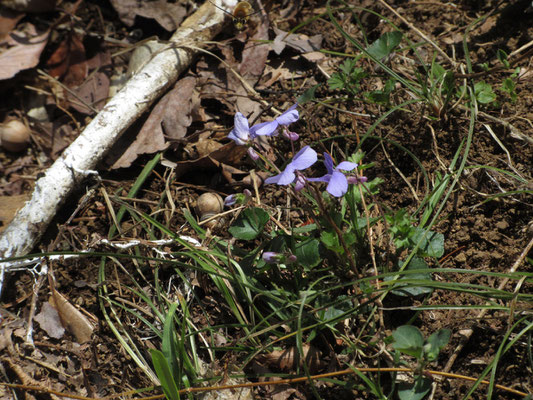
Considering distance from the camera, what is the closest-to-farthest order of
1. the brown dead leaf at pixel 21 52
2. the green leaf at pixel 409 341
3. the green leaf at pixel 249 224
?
the green leaf at pixel 409 341, the green leaf at pixel 249 224, the brown dead leaf at pixel 21 52

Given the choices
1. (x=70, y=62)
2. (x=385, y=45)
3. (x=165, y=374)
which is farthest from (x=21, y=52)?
(x=165, y=374)

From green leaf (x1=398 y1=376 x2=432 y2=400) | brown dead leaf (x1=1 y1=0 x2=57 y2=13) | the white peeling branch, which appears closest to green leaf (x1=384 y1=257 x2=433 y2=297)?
green leaf (x1=398 y1=376 x2=432 y2=400)

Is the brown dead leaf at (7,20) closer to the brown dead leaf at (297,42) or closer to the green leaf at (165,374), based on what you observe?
the brown dead leaf at (297,42)

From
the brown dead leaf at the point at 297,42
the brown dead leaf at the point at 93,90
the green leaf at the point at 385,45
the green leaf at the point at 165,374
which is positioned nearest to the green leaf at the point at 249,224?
the green leaf at the point at 165,374

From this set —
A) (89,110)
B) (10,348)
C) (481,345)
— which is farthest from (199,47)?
(481,345)

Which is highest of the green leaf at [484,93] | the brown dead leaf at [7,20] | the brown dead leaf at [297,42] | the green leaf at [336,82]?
the green leaf at [484,93]
